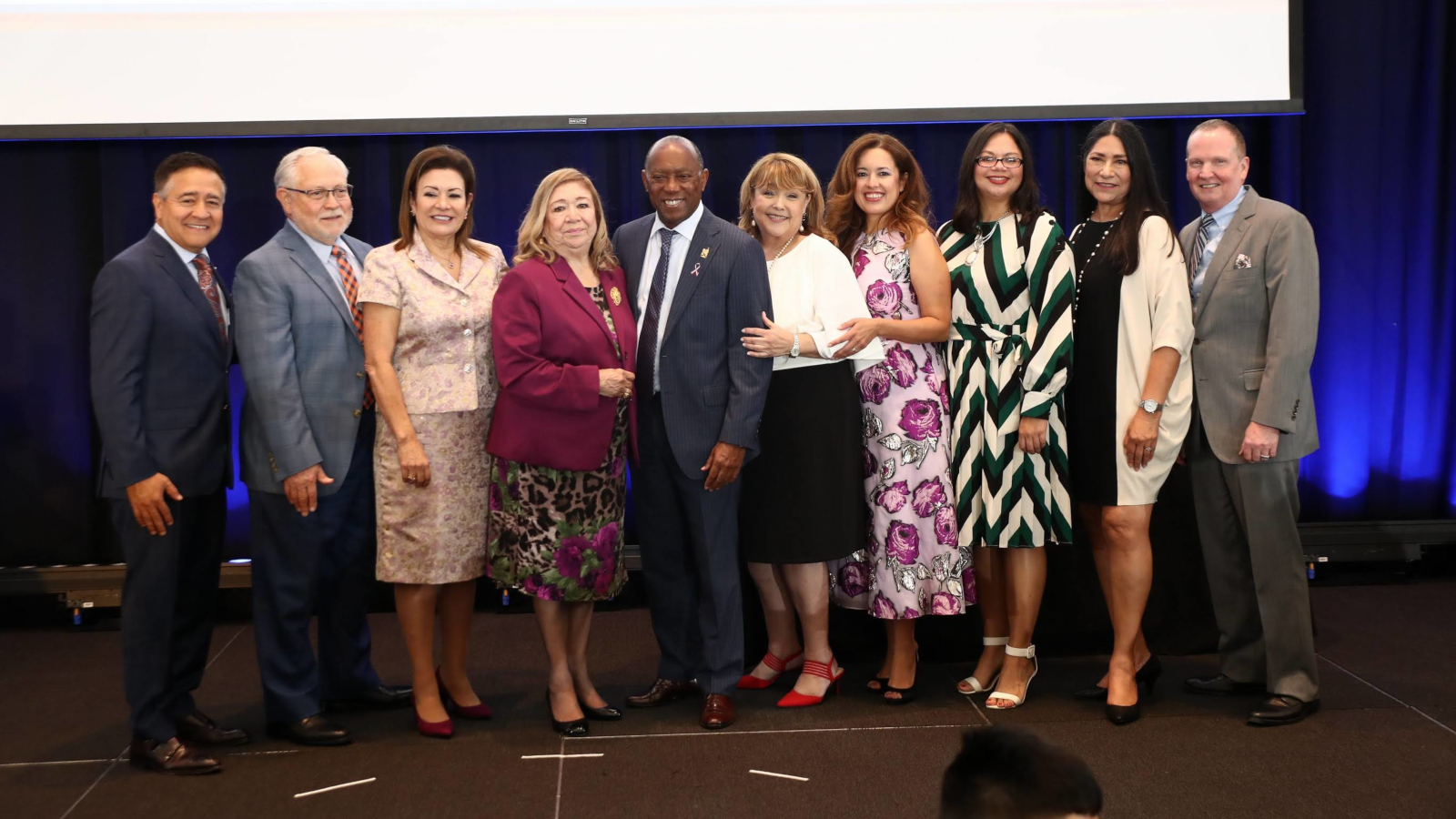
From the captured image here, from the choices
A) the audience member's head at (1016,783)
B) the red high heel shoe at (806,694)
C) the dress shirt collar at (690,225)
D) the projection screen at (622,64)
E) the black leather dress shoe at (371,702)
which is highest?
A: the projection screen at (622,64)

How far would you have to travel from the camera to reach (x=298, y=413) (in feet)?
9.45

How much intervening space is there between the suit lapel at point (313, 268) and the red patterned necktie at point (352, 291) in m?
0.03

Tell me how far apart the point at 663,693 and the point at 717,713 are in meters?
0.25

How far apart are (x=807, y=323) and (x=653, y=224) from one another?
0.49 metres

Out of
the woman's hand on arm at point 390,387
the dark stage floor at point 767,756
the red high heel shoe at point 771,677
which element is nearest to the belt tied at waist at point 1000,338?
the dark stage floor at point 767,756

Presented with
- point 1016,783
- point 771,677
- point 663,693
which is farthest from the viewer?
point 771,677

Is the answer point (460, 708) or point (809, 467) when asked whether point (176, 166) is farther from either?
point (809, 467)

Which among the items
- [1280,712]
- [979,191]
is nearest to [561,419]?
[979,191]

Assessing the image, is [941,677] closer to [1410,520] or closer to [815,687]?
[815,687]

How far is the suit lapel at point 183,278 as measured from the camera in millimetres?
2879

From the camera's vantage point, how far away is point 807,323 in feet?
10.00

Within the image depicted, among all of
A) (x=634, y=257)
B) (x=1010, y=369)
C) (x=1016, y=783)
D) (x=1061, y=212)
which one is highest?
(x=1061, y=212)

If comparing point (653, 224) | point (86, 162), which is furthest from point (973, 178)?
point (86, 162)

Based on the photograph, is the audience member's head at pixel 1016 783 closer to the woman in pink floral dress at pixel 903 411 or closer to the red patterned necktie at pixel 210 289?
the woman in pink floral dress at pixel 903 411
